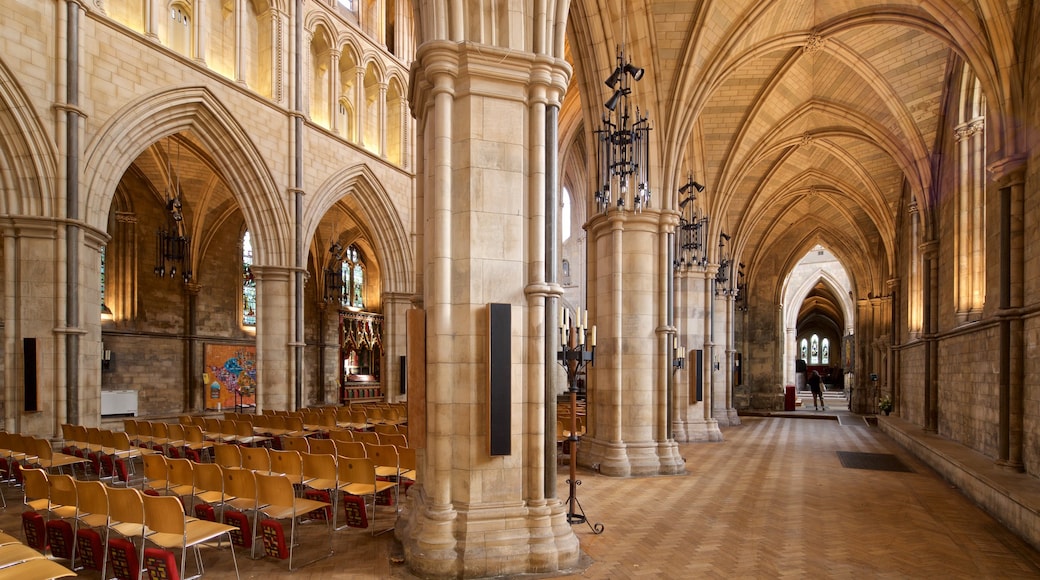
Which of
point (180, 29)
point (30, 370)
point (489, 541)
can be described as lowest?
point (489, 541)

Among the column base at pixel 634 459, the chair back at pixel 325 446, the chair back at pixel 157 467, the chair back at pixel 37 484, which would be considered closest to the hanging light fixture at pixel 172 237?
the chair back at pixel 325 446

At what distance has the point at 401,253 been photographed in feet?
73.0

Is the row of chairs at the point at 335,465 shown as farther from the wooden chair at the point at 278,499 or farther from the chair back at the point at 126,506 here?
the chair back at the point at 126,506

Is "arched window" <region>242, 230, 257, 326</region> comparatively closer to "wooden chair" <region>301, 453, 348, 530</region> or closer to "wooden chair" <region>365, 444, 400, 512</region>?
"wooden chair" <region>365, 444, 400, 512</region>

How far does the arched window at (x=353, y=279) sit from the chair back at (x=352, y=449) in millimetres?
21739

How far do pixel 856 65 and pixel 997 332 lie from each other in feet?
25.8

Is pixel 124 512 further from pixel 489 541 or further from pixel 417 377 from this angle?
pixel 489 541

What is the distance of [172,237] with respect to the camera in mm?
17156

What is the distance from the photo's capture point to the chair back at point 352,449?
777cm

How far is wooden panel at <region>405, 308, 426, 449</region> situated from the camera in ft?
19.6

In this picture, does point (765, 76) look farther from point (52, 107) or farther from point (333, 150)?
point (52, 107)

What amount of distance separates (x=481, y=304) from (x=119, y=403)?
18.5 meters

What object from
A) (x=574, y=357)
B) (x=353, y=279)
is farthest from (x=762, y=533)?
(x=353, y=279)

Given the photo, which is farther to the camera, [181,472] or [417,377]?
[181,472]
